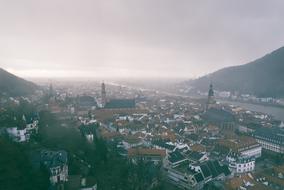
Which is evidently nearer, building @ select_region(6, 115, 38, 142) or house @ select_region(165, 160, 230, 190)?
building @ select_region(6, 115, 38, 142)

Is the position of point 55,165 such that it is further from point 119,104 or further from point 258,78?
point 258,78

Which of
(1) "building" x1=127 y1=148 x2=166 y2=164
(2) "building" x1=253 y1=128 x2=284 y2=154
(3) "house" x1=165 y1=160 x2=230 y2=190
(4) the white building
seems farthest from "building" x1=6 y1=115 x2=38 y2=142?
(2) "building" x1=253 y1=128 x2=284 y2=154

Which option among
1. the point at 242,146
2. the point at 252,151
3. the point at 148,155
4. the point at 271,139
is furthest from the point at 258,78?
the point at 148,155

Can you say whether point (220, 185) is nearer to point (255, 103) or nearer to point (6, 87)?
point (6, 87)

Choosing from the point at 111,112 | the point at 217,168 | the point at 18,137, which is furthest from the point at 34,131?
the point at 111,112

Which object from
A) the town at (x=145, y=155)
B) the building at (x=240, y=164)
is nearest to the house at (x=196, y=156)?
the town at (x=145, y=155)

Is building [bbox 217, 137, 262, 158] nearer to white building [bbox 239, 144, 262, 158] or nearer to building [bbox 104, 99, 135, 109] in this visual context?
white building [bbox 239, 144, 262, 158]

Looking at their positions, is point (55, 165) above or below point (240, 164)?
above
